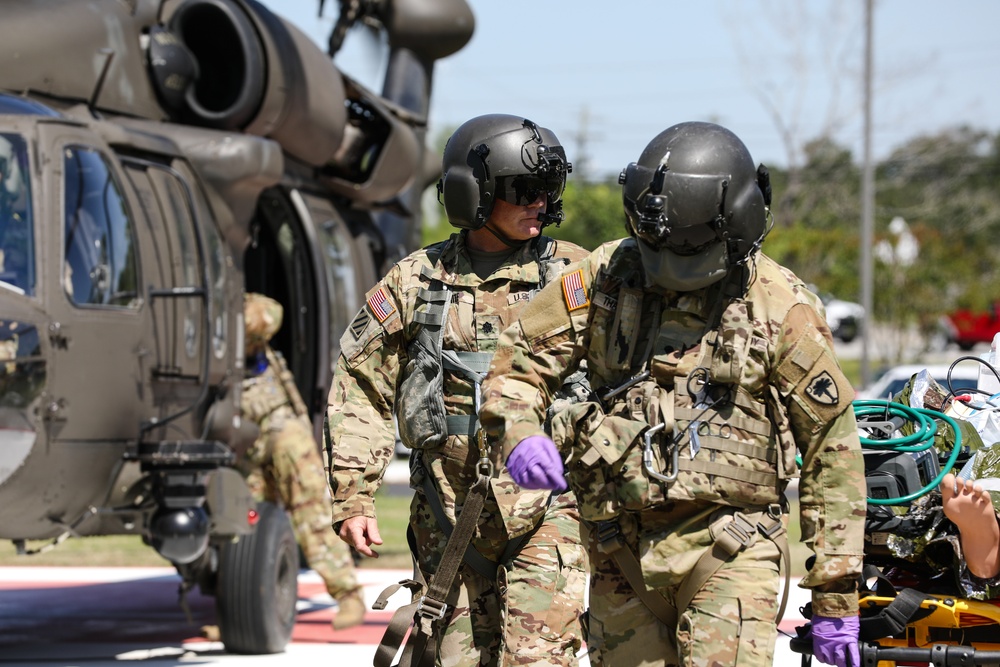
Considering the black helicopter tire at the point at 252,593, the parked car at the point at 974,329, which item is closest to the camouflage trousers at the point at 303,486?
the black helicopter tire at the point at 252,593

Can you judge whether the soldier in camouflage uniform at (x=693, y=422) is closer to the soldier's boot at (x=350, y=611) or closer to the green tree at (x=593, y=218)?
the soldier's boot at (x=350, y=611)

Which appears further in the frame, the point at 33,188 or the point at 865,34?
the point at 865,34

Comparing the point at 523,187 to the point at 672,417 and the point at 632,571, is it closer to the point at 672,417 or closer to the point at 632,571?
the point at 672,417

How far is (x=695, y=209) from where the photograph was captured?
3.78 metres

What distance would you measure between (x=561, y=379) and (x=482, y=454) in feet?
2.50

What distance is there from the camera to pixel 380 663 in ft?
15.6

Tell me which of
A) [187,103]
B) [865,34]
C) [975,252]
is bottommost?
[975,252]

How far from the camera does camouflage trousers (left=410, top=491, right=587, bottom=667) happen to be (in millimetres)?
4480

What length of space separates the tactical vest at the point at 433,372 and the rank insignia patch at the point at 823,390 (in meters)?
1.24

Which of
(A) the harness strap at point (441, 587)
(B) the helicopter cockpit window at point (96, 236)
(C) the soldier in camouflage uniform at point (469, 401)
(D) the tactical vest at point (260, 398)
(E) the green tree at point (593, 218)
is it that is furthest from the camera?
(E) the green tree at point (593, 218)

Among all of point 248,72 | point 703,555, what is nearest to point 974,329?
point 248,72

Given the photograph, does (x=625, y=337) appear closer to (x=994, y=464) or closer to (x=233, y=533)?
(x=994, y=464)

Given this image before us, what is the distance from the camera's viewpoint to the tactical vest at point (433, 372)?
4.72 metres

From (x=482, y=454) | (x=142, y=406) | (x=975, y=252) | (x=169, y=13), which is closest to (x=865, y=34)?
(x=975, y=252)
